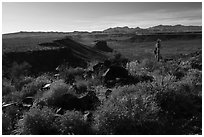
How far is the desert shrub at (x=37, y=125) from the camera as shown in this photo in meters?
10.9

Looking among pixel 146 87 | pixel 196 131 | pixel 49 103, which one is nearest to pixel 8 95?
pixel 49 103

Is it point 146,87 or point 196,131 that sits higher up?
point 146,87

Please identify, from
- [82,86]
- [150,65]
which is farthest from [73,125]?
[150,65]

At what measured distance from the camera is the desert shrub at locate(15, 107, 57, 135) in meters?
10.9

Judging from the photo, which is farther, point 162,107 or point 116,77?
point 116,77

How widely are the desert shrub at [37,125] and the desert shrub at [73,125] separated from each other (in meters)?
0.36

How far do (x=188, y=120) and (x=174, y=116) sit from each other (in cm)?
59

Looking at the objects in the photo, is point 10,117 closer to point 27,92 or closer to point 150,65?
point 27,92

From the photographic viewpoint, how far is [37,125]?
1096 cm

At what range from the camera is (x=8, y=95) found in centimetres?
1575

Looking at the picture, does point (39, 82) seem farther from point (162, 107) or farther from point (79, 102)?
point (162, 107)

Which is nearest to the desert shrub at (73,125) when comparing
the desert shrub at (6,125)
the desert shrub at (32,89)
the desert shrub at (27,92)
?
the desert shrub at (6,125)

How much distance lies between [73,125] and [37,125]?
3.94ft

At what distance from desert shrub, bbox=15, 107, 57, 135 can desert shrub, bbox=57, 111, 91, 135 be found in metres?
0.36
